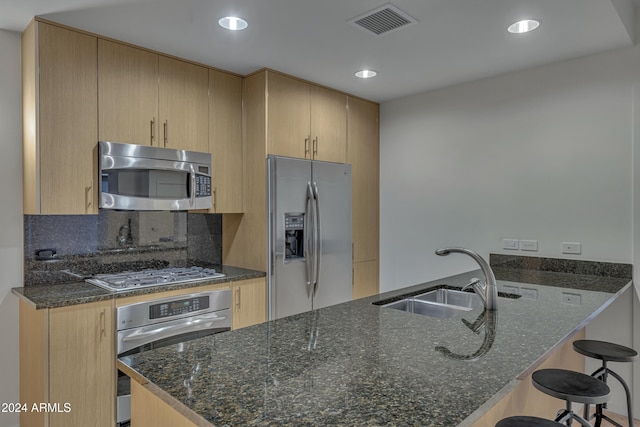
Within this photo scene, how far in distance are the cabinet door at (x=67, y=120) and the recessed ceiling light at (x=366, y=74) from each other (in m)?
1.79

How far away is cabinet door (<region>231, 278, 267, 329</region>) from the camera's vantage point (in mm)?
2887

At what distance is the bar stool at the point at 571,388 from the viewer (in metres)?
1.52

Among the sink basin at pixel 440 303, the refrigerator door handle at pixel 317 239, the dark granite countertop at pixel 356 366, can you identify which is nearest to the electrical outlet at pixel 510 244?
the sink basin at pixel 440 303

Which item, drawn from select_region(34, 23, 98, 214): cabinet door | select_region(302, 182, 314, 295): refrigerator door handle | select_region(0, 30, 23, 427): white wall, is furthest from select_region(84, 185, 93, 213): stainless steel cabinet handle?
select_region(302, 182, 314, 295): refrigerator door handle

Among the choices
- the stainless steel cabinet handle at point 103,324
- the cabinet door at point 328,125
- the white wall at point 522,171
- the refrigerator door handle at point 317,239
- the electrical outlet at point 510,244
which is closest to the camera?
the stainless steel cabinet handle at point 103,324

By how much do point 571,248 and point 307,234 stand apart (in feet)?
6.24

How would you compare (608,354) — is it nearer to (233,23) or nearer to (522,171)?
(522,171)

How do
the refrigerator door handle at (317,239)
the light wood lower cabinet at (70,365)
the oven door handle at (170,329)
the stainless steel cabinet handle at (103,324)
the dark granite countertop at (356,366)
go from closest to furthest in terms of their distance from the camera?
the dark granite countertop at (356,366)
the light wood lower cabinet at (70,365)
the stainless steel cabinet handle at (103,324)
the oven door handle at (170,329)
the refrigerator door handle at (317,239)

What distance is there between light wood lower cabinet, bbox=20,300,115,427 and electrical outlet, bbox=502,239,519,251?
2.78 m

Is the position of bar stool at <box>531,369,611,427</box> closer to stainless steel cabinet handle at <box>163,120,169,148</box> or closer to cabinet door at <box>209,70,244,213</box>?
cabinet door at <box>209,70,244,213</box>

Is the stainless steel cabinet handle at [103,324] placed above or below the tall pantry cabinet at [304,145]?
below

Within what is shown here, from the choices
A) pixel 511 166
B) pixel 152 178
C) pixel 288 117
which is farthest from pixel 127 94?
pixel 511 166

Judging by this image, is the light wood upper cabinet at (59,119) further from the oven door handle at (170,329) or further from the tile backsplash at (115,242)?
the oven door handle at (170,329)

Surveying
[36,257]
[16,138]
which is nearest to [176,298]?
[36,257]
